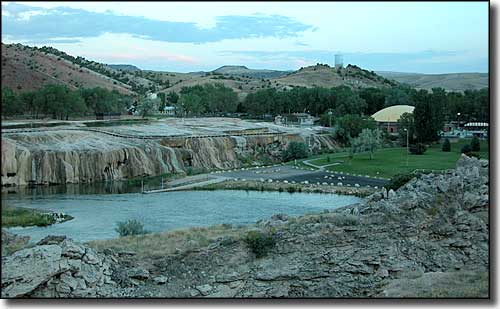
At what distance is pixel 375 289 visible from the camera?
7.75 meters

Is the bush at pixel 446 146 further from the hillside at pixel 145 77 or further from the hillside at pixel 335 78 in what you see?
the hillside at pixel 335 78

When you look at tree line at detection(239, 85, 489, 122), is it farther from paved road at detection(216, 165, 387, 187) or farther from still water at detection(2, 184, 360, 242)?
still water at detection(2, 184, 360, 242)

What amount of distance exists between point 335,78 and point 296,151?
26.4m

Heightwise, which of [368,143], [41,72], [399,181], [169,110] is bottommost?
[399,181]

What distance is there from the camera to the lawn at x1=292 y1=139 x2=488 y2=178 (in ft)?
46.2

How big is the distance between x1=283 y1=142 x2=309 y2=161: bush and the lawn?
1.04m

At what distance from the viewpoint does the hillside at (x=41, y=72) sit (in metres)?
34.5

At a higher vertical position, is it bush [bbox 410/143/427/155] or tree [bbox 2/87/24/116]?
tree [bbox 2/87/24/116]

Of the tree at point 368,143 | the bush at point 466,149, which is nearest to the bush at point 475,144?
the bush at point 466,149

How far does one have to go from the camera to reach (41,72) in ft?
130

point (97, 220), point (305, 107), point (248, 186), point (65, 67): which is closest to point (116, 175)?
point (248, 186)

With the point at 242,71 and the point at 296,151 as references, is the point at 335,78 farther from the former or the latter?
the point at 296,151

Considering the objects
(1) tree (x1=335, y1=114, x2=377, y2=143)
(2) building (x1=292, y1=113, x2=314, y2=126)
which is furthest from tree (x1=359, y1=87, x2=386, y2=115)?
(1) tree (x1=335, y1=114, x2=377, y2=143)

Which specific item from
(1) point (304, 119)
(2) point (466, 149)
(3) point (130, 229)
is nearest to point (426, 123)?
(2) point (466, 149)
